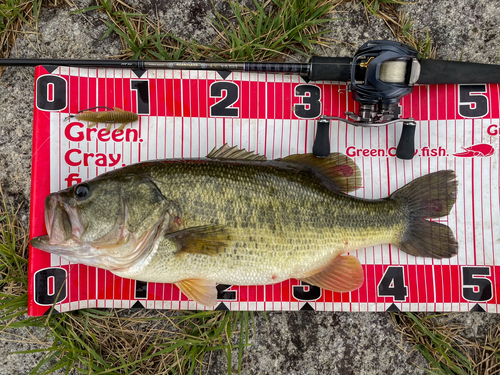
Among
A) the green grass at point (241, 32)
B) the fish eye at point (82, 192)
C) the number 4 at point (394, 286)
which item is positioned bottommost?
the number 4 at point (394, 286)

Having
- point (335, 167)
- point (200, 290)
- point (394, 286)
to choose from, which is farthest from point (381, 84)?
point (200, 290)

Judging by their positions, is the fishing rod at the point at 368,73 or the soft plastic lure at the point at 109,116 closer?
the fishing rod at the point at 368,73

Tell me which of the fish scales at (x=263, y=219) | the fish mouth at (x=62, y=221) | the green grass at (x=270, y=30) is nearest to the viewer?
the fish mouth at (x=62, y=221)

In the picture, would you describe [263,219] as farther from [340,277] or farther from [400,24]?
Answer: [400,24]

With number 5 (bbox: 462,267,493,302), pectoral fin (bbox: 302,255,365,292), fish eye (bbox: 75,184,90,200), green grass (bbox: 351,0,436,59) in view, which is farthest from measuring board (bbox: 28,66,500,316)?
fish eye (bbox: 75,184,90,200)

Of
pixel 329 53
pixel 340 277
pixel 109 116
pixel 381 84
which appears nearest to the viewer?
pixel 381 84

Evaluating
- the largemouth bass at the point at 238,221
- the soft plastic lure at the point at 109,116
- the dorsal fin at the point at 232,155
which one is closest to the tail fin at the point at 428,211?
the largemouth bass at the point at 238,221

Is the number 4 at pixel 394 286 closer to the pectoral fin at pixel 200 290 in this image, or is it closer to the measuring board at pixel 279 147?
the measuring board at pixel 279 147

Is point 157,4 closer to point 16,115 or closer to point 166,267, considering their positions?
point 16,115
